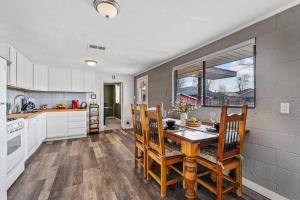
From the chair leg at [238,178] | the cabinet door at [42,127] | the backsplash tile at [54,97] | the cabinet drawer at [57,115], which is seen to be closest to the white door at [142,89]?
the backsplash tile at [54,97]

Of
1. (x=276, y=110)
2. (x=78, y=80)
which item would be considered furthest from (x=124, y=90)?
(x=276, y=110)

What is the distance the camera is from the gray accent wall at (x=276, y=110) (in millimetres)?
1619

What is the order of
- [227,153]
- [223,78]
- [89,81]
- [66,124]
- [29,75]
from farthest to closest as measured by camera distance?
1. [89,81]
2. [66,124]
3. [29,75]
4. [223,78]
5. [227,153]

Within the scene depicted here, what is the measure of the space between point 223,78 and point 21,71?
4179mm

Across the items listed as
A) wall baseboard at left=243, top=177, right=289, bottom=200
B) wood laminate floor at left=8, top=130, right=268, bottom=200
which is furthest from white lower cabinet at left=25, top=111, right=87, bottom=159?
wall baseboard at left=243, top=177, right=289, bottom=200

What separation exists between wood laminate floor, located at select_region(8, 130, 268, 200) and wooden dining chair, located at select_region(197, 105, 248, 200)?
0.93ft

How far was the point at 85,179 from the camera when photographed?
2.24 m

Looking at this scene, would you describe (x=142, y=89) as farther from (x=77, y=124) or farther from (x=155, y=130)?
(x=155, y=130)

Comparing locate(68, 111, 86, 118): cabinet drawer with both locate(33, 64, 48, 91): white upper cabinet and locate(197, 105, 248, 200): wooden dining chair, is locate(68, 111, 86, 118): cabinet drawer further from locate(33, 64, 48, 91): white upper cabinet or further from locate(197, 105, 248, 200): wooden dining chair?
locate(197, 105, 248, 200): wooden dining chair

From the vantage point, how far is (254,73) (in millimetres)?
2012

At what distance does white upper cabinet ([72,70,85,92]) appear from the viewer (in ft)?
16.6

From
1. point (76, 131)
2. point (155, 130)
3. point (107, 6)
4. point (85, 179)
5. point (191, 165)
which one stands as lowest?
point (85, 179)

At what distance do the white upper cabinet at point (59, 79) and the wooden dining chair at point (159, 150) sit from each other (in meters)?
4.03

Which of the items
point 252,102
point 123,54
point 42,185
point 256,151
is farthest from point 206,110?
point 42,185
